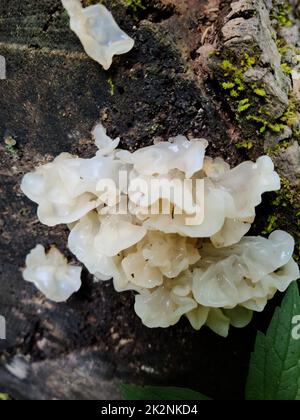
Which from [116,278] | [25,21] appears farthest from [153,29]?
[116,278]

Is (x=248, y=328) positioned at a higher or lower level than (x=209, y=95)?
lower

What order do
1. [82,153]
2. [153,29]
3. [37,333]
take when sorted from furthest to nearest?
[37,333] → [82,153] → [153,29]

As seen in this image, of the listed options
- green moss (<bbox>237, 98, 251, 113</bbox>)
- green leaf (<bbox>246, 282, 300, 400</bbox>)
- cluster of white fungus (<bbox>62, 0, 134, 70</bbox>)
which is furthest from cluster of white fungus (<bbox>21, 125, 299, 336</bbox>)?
cluster of white fungus (<bbox>62, 0, 134, 70</bbox>)

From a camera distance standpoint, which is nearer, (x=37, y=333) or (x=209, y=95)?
(x=209, y=95)

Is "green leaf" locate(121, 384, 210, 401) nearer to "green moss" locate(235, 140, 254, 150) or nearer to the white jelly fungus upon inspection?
A: the white jelly fungus

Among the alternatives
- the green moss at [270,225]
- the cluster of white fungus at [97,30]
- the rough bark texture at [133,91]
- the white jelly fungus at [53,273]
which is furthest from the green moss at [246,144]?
the white jelly fungus at [53,273]

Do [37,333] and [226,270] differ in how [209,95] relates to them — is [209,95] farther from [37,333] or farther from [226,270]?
[37,333]

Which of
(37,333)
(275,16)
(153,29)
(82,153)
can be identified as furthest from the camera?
(37,333)
